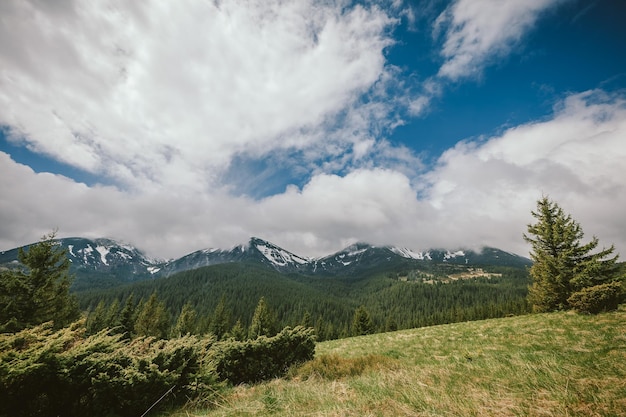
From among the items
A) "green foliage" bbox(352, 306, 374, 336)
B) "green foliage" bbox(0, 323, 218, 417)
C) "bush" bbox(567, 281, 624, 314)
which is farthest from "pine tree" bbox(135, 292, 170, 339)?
"bush" bbox(567, 281, 624, 314)

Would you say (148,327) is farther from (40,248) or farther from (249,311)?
(249,311)

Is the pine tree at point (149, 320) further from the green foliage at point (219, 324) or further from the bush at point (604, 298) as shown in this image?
the bush at point (604, 298)

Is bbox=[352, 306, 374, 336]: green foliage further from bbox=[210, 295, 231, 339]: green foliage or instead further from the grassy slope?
the grassy slope

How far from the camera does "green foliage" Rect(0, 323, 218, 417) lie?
451 cm

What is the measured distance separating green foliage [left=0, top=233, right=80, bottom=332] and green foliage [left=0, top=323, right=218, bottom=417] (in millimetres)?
16904

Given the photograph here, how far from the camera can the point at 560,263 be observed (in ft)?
57.8

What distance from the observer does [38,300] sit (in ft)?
58.2

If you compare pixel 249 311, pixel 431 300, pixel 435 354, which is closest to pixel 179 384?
pixel 435 354

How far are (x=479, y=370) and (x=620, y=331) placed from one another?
8.10 metres

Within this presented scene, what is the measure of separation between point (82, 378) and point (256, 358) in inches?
230

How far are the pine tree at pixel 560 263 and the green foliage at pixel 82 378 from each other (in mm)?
22110

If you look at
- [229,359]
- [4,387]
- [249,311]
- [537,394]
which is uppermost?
[537,394]

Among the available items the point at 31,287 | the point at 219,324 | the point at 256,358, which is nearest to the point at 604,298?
the point at 256,358

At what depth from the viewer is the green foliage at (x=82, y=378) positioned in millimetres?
4508
